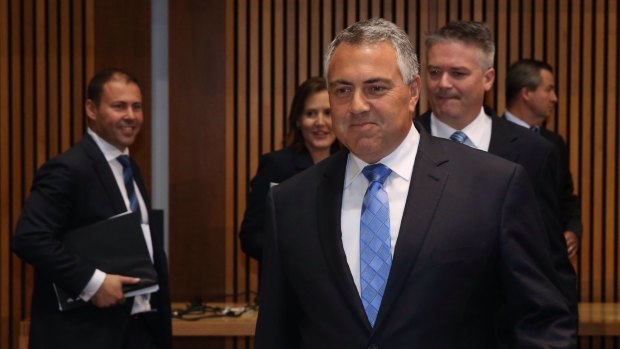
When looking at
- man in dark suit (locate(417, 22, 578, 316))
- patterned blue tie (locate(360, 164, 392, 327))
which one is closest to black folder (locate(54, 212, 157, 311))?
man in dark suit (locate(417, 22, 578, 316))

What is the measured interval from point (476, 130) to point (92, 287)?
167cm

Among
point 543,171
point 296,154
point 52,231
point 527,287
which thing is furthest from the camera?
point 296,154

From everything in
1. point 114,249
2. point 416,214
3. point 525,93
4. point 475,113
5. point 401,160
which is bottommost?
point 114,249

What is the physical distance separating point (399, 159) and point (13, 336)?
4.40 metres

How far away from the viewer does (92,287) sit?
12.4 feet

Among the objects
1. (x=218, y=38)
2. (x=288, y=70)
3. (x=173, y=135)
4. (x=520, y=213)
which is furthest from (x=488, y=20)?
(x=520, y=213)

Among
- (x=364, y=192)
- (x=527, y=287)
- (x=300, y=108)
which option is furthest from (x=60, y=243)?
(x=527, y=287)

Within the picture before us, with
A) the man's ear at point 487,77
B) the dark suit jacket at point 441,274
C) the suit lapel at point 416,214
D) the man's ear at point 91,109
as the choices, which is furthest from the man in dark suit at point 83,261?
the suit lapel at point 416,214

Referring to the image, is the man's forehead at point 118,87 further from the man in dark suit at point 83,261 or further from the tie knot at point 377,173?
the tie knot at point 377,173

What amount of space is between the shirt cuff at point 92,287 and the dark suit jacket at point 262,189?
674mm

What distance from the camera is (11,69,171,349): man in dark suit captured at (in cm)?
378

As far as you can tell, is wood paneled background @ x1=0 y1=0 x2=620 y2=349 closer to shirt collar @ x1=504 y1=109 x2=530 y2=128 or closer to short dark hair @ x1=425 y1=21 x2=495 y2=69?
shirt collar @ x1=504 y1=109 x2=530 y2=128

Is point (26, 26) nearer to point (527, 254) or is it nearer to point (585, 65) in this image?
point (585, 65)

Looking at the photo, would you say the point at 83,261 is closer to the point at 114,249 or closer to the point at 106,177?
the point at 114,249
